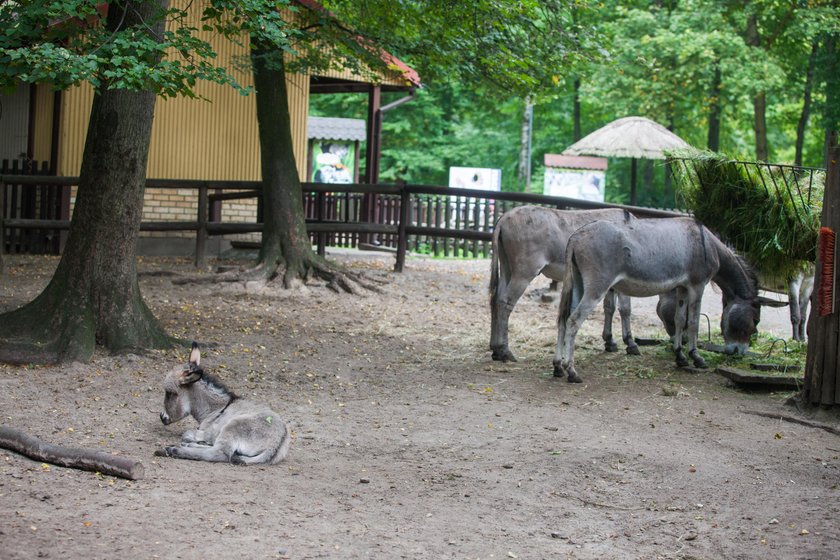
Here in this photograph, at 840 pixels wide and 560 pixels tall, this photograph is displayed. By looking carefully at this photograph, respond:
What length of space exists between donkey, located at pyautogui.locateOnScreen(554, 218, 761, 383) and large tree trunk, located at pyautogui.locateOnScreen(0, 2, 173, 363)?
12.8ft

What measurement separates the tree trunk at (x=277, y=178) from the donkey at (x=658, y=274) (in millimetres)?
5037

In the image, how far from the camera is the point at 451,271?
A: 56.0 ft

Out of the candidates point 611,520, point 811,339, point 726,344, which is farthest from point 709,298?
point 611,520

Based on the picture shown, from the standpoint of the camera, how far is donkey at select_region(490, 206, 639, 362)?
33.4ft

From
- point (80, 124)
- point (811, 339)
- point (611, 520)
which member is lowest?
point (611, 520)

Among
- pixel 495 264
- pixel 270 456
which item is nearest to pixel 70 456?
pixel 270 456

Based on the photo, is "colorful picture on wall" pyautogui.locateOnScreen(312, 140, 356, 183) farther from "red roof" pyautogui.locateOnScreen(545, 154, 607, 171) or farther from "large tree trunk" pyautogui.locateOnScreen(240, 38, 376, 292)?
"large tree trunk" pyautogui.locateOnScreen(240, 38, 376, 292)

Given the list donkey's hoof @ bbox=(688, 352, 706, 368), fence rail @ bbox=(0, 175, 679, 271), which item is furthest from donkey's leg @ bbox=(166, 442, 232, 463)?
fence rail @ bbox=(0, 175, 679, 271)

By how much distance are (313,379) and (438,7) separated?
5.17 meters

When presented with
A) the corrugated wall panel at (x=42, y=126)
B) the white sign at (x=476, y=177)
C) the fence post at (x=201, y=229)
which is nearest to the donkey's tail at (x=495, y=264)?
the fence post at (x=201, y=229)

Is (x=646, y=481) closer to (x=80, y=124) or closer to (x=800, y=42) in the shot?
(x=80, y=124)

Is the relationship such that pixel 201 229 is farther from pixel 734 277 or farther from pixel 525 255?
pixel 734 277

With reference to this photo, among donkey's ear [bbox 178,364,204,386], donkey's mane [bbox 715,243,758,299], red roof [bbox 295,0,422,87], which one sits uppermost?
red roof [bbox 295,0,422,87]

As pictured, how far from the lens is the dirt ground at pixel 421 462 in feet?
15.4
